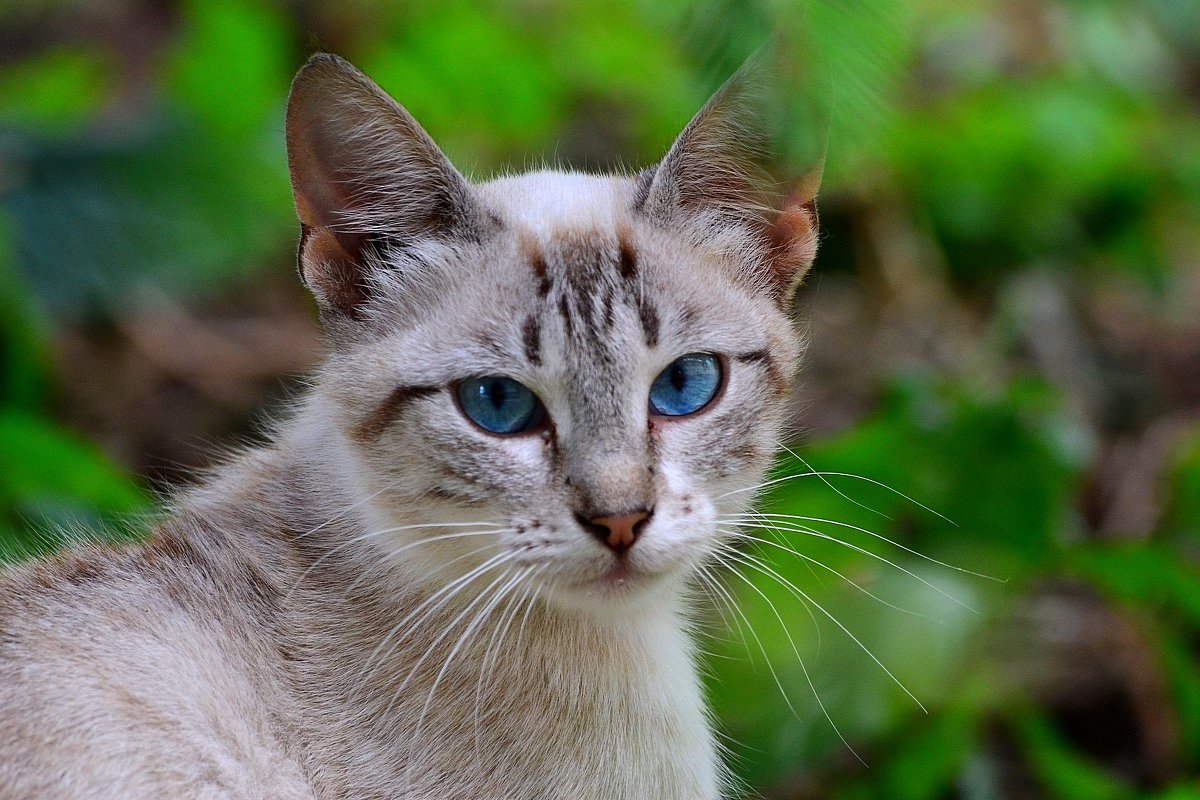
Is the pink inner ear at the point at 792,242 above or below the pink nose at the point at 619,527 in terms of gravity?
above

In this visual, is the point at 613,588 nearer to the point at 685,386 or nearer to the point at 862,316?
the point at 685,386

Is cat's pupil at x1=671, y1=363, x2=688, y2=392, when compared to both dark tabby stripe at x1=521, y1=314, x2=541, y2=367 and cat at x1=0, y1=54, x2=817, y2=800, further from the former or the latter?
dark tabby stripe at x1=521, y1=314, x2=541, y2=367

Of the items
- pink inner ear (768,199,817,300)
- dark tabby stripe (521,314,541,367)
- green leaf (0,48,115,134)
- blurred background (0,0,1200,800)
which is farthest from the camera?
green leaf (0,48,115,134)

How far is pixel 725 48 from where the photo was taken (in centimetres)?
225

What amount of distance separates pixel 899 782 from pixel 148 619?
1902mm

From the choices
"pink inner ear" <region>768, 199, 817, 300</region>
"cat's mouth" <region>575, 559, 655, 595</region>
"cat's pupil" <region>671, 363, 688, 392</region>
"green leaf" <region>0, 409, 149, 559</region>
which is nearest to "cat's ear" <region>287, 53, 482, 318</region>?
"cat's pupil" <region>671, 363, 688, 392</region>

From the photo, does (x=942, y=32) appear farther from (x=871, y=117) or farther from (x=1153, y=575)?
(x=871, y=117)

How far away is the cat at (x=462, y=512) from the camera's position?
2.16 m

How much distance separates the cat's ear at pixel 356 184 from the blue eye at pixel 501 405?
0.35 metres

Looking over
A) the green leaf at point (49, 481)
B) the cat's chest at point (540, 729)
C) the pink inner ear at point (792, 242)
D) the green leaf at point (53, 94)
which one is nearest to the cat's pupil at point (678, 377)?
the pink inner ear at point (792, 242)

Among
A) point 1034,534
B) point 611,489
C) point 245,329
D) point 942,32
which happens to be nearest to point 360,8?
point 245,329

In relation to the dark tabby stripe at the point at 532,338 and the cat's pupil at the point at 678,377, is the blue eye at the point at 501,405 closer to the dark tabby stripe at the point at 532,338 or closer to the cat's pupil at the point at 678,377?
the dark tabby stripe at the point at 532,338

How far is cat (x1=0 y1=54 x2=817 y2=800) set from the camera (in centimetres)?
216

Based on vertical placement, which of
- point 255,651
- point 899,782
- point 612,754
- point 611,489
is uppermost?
point 611,489
